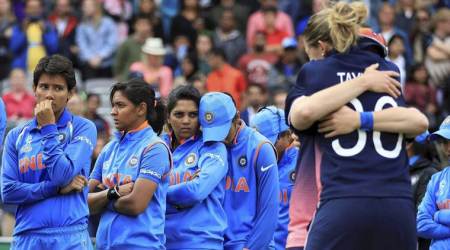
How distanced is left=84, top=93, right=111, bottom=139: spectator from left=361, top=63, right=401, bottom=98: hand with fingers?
863 centimetres

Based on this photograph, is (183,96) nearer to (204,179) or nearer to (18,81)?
(204,179)

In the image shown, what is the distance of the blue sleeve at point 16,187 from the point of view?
7234mm

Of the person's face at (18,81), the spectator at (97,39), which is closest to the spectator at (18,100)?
the person's face at (18,81)

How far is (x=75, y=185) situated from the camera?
7.33 meters

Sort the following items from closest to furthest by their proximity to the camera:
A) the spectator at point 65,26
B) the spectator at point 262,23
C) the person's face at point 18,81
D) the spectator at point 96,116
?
1. the spectator at point 96,116
2. the person's face at point 18,81
3. the spectator at point 65,26
4. the spectator at point 262,23

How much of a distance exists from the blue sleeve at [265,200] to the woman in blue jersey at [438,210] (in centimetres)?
130

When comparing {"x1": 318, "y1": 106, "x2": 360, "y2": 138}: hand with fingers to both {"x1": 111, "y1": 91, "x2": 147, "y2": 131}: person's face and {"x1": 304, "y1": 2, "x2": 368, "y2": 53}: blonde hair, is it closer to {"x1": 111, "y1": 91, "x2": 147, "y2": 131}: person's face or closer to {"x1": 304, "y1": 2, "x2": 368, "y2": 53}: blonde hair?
{"x1": 304, "y1": 2, "x2": 368, "y2": 53}: blonde hair

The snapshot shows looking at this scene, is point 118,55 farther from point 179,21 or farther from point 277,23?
point 277,23

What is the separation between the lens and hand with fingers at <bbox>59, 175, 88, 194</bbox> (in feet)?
24.0

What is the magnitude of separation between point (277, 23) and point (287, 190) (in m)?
10.0

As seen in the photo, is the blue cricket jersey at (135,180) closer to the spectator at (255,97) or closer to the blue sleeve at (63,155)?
A: the blue sleeve at (63,155)

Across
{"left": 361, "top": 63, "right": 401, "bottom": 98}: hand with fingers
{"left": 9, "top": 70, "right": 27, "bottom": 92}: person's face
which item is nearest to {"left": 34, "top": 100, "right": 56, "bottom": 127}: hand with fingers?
{"left": 361, "top": 63, "right": 401, "bottom": 98}: hand with fingers

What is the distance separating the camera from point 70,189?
7309 mm

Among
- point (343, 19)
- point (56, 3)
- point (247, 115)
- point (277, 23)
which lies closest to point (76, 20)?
point (56, 3)
